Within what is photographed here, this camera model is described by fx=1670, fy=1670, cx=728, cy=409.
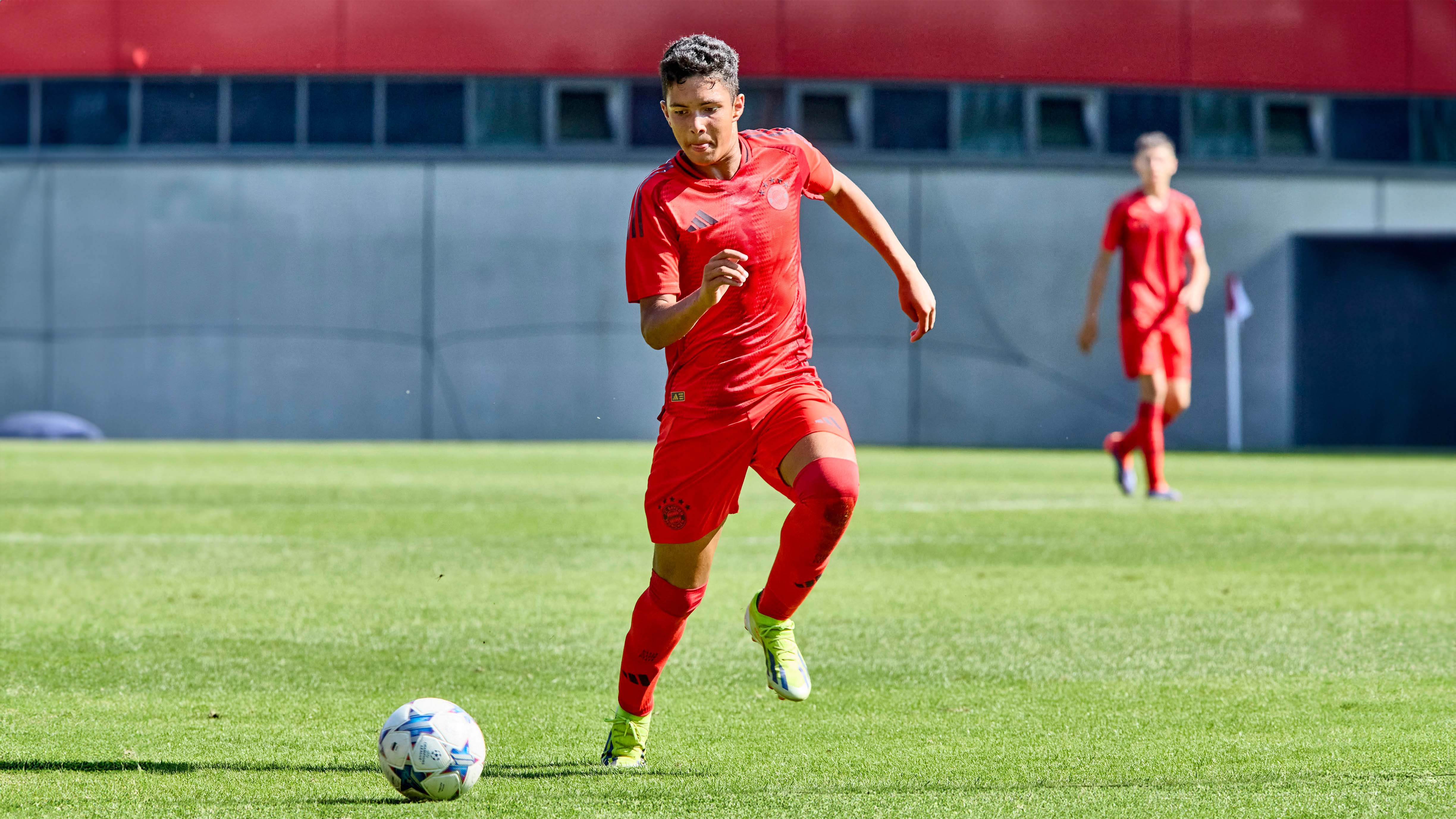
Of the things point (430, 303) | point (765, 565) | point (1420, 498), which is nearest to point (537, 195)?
point (430, 303)

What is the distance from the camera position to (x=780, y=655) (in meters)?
4.36

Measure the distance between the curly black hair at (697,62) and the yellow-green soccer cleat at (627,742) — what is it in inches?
62.8

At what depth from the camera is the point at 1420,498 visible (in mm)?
13938

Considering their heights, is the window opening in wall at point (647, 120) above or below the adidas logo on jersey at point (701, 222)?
above

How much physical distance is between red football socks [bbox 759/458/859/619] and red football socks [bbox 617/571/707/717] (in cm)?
22

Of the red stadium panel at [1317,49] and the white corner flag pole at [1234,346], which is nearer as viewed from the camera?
the white corner flag pole at [1234,346]

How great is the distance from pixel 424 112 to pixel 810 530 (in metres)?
23.6

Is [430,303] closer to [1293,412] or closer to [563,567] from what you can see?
[1293,412]

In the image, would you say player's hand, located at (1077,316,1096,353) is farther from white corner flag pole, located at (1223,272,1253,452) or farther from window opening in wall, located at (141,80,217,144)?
window opening in wall, located at (141,80,217,144)

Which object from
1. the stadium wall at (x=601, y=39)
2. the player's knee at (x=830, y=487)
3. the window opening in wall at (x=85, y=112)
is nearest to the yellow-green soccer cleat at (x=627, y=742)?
the player's knee at (x=830, y=487)

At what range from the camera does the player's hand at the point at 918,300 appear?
4.73m

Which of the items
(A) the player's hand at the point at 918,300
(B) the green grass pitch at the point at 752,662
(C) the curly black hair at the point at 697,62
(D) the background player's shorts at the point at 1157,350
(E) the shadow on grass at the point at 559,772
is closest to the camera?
(B) the green grass pitch at the point at 752,662

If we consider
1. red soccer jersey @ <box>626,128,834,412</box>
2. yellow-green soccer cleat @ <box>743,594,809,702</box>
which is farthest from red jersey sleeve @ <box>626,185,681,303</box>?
yellow-green soccer cleat @ <box>743,594,809,702</box>

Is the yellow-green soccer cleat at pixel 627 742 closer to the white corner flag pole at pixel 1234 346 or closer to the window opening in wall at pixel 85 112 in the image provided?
the white corner flag pole at pixel 1234 346
